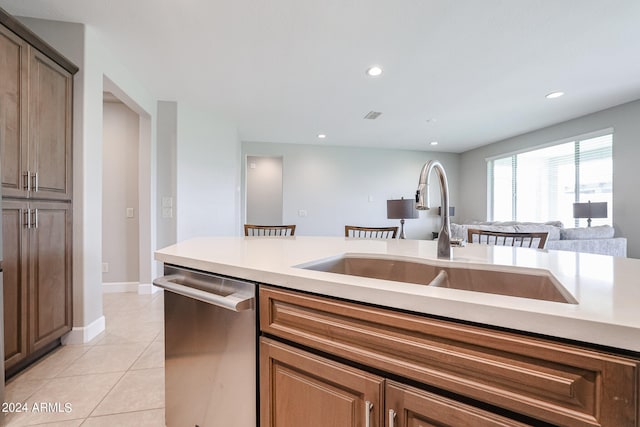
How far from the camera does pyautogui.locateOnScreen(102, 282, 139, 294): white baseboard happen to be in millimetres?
3451

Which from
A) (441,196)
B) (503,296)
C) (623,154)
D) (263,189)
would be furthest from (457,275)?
(263,189)

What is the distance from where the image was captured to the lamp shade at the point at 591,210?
11.8 ft

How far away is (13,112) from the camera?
1.61 metres

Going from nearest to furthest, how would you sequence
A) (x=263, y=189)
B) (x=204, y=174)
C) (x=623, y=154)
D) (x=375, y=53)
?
(x=375, y=53) → (x=623, y=154) → (x=204, y=174) → (x=263, y=189)

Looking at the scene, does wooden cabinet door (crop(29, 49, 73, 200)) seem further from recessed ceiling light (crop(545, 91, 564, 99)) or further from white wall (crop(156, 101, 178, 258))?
recessed ceiling light (crop(545, 91, 564, 99))

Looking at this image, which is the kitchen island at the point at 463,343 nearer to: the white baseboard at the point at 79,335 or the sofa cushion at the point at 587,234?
the white baseboard at the point at 79,335

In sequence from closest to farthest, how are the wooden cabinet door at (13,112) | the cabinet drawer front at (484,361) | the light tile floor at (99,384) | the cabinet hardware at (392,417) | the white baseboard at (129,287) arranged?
1. the cabinet drawer front at (484,361)
2. the cabinet hardware at (392,417)
3. the light tile floor at (99,384)
4. the wooden cabinet door at (13,112)
5. the white baseboard at (129,287)

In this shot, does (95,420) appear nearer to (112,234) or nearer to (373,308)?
(373,308)

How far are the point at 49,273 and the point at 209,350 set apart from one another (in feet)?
5.46

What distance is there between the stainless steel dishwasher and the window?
510cm

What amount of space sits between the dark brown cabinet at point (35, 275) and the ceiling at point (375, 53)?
1478mm

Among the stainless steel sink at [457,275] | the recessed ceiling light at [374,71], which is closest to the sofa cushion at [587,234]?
the recessed ceiling light at [374,71]

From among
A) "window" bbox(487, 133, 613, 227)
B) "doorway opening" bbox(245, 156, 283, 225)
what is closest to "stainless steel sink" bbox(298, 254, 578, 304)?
"window" bbox(487, 133, 613, 227)

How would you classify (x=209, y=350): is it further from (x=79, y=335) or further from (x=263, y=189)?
(x=263, y=189)
